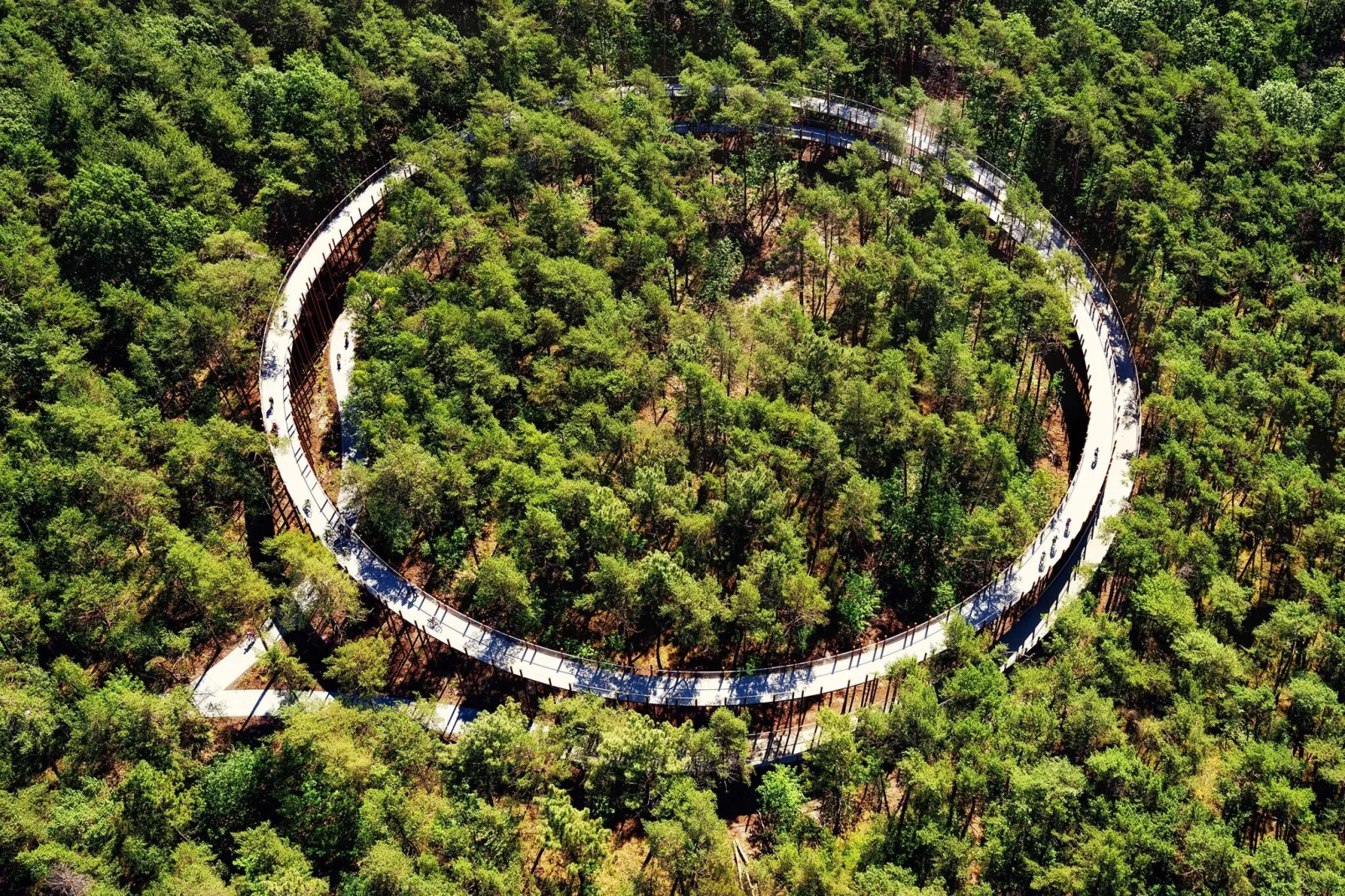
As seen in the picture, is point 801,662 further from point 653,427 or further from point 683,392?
point 683,392

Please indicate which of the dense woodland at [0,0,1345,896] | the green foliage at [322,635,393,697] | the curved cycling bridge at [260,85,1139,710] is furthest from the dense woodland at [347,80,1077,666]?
the green foliage at [322,635,393,697]

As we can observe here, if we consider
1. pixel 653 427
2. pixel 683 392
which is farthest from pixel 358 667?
pixel 683 392

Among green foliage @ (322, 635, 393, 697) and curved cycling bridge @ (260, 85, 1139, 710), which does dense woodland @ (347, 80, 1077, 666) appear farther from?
green foliage @ (322, 635, 393, 697)

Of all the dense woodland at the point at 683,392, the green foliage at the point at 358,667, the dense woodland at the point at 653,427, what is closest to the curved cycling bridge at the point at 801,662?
the dense woodland at the point at 683,392

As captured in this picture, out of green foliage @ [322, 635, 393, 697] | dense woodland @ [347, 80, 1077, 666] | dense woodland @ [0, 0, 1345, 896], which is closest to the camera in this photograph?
dense woodland @ [0, 0, 1345, 896]

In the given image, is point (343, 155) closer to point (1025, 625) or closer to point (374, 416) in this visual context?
point (374, 416)
